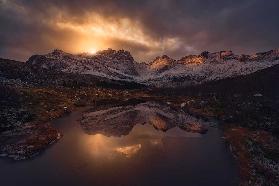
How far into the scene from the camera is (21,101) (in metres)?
124

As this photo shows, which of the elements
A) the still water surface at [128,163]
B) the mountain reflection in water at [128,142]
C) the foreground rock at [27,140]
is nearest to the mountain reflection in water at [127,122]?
the mountain reflection in water at [128,142]

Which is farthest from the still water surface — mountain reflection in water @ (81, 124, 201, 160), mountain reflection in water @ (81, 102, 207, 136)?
mountain reflection in water @ (81, 102, 207, 136)

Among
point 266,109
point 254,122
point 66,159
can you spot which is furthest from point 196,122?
point 66,159

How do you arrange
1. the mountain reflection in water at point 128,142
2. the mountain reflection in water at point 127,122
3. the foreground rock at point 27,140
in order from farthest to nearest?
the mountain reflection in water at point 127,122
the mountain reflection in water at point 128,142
the foreground rock at point 27,140

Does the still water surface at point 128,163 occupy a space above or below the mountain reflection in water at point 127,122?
below

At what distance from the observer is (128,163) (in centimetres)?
6519

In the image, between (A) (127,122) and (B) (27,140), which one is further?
(A) (127,122)

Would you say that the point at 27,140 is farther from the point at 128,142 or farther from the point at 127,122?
the point at 127,122

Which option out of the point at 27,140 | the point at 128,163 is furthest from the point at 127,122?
the point at 128,163

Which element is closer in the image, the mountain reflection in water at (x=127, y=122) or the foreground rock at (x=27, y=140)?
the foreground rock at (x=27, y=140)

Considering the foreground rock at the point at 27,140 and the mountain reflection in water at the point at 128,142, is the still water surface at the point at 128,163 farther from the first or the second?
the foreground rock at the point at 27,140

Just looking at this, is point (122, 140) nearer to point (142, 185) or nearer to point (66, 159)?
point (66, 159)

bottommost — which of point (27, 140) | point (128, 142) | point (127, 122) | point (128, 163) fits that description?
point (128, 163)

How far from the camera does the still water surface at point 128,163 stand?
5594cm
